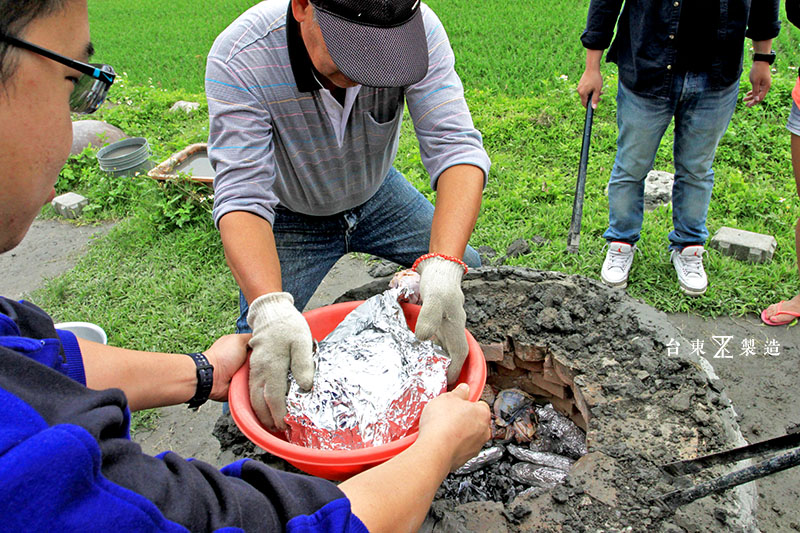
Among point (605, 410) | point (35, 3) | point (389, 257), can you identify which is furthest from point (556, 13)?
point (35, 3)

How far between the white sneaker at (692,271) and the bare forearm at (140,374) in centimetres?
267

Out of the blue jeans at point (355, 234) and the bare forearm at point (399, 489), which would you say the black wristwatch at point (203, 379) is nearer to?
the blue jeans at point (355, 234)

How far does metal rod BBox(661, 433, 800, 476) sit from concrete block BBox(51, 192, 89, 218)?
492 centimetres

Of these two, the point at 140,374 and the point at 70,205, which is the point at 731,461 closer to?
the point at 140,374

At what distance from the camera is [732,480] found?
115 centimetres

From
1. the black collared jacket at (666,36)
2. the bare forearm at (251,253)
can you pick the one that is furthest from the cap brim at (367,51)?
the black collared jacket at (666,36)

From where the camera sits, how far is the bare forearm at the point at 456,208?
1821mm

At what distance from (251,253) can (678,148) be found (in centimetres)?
244

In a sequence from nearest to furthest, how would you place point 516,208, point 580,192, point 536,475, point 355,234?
point 536,475, point 355,234, point 580,192, point 516,208

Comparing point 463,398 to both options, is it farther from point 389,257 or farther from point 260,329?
point 389,257

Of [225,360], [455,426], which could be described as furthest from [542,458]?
[225,360]

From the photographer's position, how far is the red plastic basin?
1.31 metres

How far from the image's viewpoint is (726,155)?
13.9ft

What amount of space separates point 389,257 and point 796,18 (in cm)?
212
